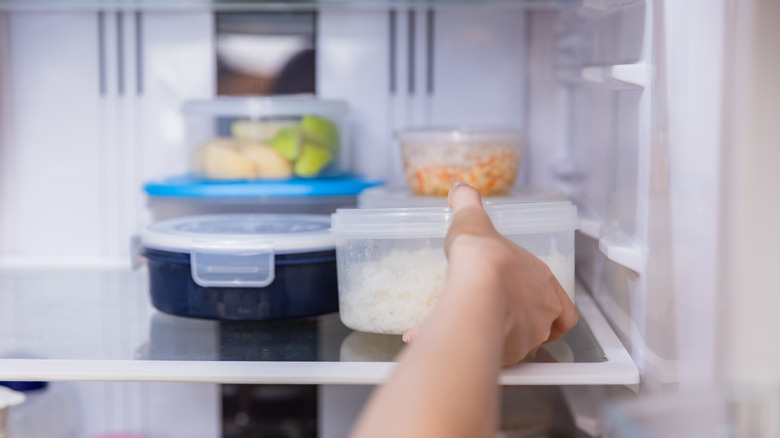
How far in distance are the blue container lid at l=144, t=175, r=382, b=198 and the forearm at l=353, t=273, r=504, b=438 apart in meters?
0.61

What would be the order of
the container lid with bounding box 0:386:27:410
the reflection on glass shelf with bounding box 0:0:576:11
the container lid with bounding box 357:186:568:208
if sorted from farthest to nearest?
the reflection on glass shelf with bounding box 0:0:576:11, the container lid with bounding box 357:186:568:208, the container lid with bounding box 0:386:27:410

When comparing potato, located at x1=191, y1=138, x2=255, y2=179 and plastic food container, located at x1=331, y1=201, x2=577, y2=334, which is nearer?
plastic food container, located at x1=331, y1=201, x2=577, y2=334

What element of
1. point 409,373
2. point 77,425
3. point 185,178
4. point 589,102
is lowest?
point 77,425

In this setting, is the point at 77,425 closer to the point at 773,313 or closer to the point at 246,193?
the point at 246,193

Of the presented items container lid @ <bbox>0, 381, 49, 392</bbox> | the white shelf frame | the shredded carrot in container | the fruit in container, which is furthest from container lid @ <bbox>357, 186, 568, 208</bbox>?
container lid @ <bbox>0, 381, 49, 392</bbox>

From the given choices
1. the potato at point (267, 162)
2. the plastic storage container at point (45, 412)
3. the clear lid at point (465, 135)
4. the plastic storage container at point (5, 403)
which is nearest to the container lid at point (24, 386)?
the plastic storage container at point (45, 412)

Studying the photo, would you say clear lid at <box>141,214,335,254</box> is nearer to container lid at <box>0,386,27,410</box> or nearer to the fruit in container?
the fruit in container

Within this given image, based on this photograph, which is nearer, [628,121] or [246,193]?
[628,121]

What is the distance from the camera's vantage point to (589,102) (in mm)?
1140

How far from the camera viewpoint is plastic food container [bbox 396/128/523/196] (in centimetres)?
101

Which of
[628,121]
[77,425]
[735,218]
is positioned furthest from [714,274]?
[77,425]

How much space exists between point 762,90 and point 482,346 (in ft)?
0.99

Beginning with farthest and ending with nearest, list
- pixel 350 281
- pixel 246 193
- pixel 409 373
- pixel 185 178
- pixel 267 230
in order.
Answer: pixel 185 178, pixel 246 193, pixel 267 230, pixel 350 281, pixel 409 373

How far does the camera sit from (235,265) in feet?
2.89
